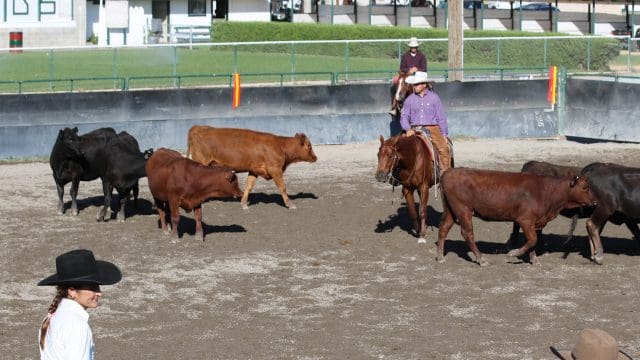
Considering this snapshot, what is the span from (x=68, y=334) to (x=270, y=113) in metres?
17.7

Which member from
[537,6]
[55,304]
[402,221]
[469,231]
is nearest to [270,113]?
[402,221]

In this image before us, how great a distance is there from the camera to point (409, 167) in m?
15.4

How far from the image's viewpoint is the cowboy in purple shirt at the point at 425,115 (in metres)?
16.2

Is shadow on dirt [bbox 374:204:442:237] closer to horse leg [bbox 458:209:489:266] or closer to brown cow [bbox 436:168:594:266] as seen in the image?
horse leg [bbox 458:209:489:266]

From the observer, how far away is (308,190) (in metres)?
19.2

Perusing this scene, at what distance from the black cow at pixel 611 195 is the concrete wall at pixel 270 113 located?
31.0ft

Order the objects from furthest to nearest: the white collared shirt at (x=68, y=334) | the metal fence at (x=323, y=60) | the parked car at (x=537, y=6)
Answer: the parked car at (x=537, y=6) → the metal fence at (x=323, y=60) → the white collared shirt at (x=68, y=334)

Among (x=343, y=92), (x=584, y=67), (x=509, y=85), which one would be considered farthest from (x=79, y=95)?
(x=584, y=67)

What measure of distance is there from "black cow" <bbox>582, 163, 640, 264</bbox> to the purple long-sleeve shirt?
2542 millimetres

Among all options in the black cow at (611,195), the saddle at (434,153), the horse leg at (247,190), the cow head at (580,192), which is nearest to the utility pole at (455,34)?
the horse leg at (247,190)

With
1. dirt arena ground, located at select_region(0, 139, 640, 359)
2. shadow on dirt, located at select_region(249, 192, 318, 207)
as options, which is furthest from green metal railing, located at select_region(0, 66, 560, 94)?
dirt arena ground, located at select_region(0, 139, 640, 359)

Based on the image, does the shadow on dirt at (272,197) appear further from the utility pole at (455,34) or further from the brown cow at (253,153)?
the utility pole at (455,34)

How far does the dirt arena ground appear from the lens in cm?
1123

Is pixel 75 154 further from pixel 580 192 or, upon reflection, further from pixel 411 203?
pixel 580 192
